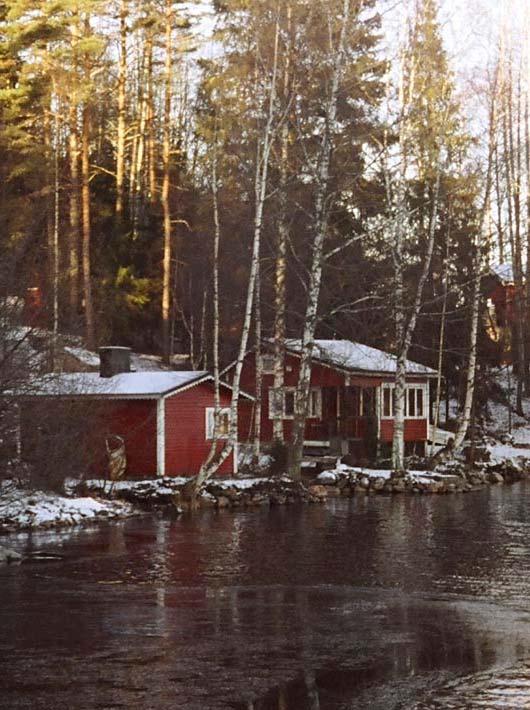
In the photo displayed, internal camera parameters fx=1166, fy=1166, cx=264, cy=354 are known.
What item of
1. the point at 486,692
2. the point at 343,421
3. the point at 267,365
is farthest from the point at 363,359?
the point at 486,692

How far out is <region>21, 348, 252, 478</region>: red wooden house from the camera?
31.2 m

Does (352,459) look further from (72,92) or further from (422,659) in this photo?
(422,659)

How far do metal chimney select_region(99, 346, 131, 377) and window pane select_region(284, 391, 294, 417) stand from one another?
10644 millimetres

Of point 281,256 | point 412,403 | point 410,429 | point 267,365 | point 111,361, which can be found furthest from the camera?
point 412,403

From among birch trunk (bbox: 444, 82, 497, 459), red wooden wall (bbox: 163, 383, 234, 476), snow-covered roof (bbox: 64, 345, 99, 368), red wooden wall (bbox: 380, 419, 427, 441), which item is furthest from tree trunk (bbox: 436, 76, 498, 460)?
snow-covered roof (bbox: 64, 345, 99, 368)

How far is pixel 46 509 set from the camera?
2417 cm

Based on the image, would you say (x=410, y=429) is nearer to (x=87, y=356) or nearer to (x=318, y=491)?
(x=87, y=356)

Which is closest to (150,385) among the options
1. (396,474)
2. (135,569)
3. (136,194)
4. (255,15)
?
(396,474)

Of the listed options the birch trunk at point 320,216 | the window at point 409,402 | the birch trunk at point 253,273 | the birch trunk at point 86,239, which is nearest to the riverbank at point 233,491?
the birch trunk at point 253,273

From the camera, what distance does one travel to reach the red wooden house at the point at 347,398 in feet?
134

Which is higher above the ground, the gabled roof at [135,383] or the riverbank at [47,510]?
the gabled roof at [135,383]

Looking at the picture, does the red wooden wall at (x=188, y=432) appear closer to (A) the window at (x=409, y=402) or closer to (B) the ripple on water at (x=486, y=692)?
(A) the window at (x=409, y=402)

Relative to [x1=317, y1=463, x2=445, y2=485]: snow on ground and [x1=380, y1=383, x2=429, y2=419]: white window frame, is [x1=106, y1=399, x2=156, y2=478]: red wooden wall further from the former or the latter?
[x1=380, y1=383, x2=429, y2=419]: white window frame

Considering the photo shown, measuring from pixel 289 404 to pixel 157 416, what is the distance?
11.7m
